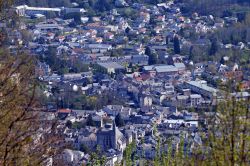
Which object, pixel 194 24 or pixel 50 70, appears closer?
pixel 50 70

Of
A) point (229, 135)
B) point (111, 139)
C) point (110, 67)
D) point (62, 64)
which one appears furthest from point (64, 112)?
point (229, 135)

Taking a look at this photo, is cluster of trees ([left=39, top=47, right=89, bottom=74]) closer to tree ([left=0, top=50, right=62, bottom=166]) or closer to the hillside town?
the hillside town

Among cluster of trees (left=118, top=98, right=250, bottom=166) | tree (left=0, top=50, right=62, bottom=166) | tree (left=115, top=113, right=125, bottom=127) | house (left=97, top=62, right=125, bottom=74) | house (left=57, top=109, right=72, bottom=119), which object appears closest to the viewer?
cluster of trees (left=118, top=98, right=250, bottom=166)

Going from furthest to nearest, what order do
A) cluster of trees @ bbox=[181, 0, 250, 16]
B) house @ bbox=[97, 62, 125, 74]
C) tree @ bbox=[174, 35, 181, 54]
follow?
cluster of trees @ bbox=[181, 0, 250, 16]
tree @ bbox=[174, 35, 181, 54]
house @ bbox=[97, 62, 125, 74]

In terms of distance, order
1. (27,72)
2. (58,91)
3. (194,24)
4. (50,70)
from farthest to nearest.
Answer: (194,24), (50,70), (58,91), (27,72)

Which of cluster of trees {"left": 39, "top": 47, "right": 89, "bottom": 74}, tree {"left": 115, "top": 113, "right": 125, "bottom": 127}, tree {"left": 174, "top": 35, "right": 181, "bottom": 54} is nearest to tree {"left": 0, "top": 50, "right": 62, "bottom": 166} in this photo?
tree {"left": 115, "top": 113, "right": 125, "bottom": 127}

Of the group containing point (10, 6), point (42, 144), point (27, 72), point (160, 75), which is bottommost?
point (160, 75)

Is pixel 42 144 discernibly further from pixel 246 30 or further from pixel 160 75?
pixel 246 30

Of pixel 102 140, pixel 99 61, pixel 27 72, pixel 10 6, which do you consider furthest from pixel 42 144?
pixel 99 61
